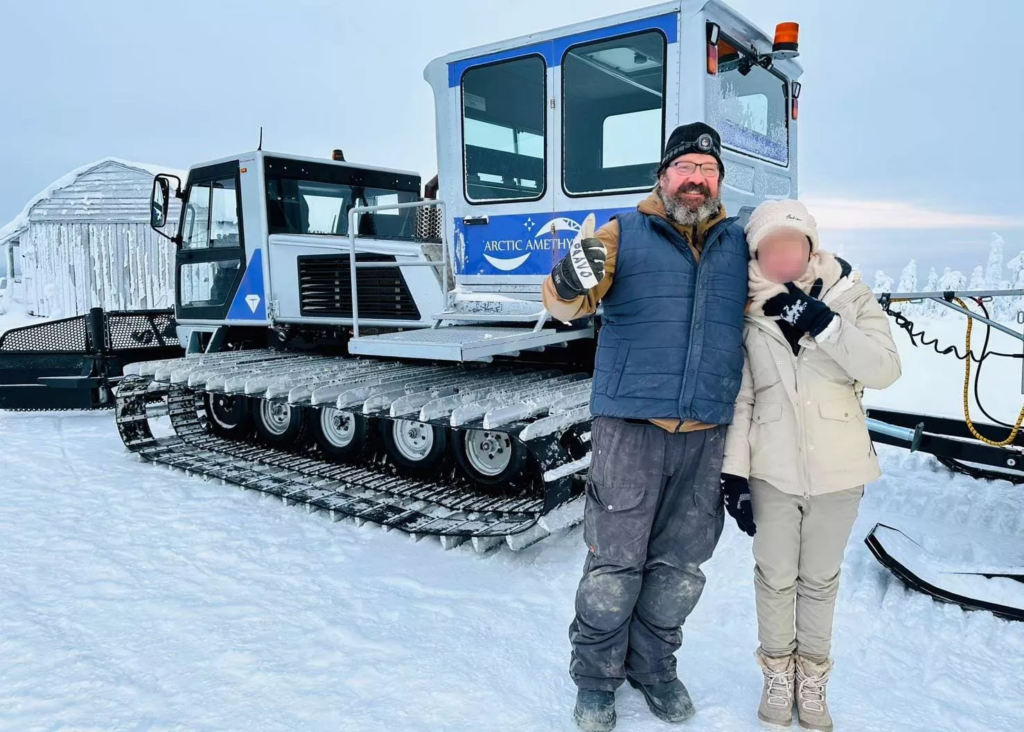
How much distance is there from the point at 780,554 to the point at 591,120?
3024 millimetres

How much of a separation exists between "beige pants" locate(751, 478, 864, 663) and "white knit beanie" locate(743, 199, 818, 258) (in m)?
0.86

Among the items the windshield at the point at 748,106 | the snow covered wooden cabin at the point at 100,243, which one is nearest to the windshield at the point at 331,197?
the windshield at the point at 748,106

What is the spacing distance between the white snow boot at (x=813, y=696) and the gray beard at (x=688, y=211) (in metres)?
1.62

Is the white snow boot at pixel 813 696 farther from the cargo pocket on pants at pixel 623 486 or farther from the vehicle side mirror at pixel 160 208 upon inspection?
the vehicle side mirror at pixel 160 208

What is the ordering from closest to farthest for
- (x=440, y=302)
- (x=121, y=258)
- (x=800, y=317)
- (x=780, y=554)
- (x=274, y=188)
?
(x=800, y=317)
(x=780, y=554)
(x=440, y=302)
(x=274, y=188)
(x=121, y=258)

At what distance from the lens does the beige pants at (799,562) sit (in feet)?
8.39

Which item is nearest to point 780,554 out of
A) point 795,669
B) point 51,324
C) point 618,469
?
point 795,669

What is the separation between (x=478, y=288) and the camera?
495cm

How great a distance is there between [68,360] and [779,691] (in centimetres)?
816

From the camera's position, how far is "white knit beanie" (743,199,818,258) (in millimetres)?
2469

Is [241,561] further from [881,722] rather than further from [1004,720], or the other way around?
[1004,720]

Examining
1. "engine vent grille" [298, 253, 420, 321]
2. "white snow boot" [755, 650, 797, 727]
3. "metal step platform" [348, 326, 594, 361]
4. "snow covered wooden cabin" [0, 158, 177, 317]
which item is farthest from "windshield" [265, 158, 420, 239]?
"snow covered wooden cabin" [0, 158, 177, 317]

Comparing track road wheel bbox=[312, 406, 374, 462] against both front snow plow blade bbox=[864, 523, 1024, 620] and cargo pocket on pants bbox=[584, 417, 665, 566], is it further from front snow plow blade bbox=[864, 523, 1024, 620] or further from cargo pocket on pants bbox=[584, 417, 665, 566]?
front snow plow blade bbox=[864, 523, 1024, 620]

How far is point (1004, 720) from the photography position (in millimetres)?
2725
